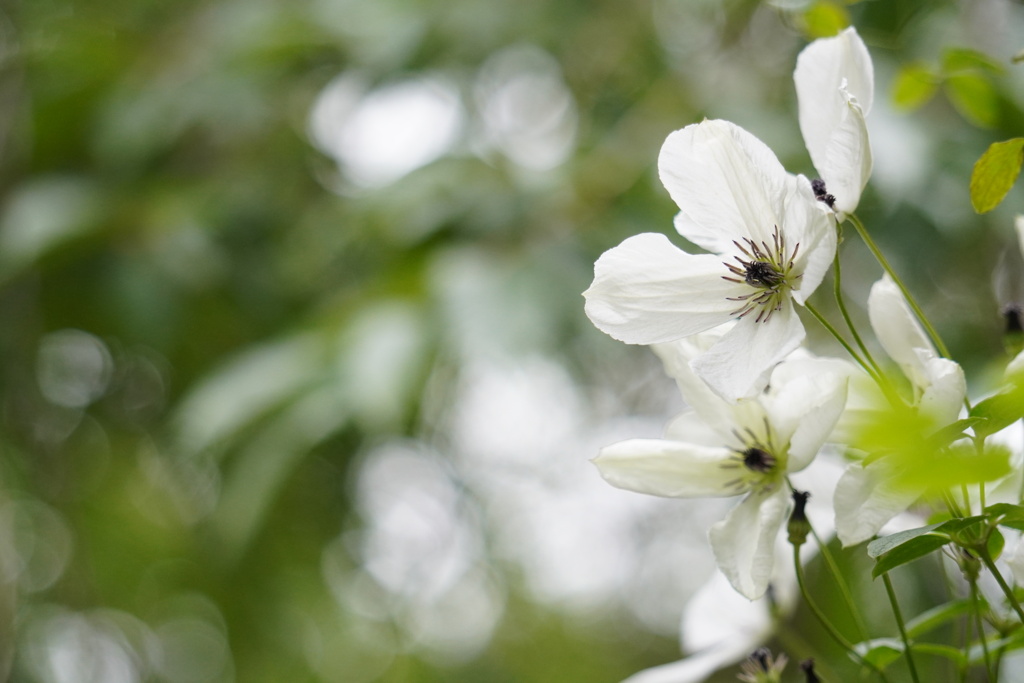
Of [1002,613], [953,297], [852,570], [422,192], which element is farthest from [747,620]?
[953,297]

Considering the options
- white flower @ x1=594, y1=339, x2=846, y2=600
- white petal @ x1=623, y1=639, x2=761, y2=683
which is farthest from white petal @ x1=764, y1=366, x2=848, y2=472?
white petal @ x1=623, y1=639, x2=761, y2=683

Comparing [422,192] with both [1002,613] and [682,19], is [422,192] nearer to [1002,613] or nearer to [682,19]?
[682,19]

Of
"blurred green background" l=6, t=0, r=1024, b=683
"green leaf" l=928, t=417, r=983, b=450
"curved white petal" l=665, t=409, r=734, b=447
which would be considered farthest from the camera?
"blurred green background" l=6, t=0, r=1024, b=683

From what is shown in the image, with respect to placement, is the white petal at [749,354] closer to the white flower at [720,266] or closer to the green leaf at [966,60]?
the white flower at [720,266]

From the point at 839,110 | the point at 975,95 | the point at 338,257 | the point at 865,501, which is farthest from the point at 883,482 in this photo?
the point at 338,257

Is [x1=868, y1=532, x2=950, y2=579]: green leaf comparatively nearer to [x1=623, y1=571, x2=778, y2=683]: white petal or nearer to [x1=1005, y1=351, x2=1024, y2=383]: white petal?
[x1=1005, y1=351, x2=1024, y2=383]: white petal

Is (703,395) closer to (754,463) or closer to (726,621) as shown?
(754,463)
